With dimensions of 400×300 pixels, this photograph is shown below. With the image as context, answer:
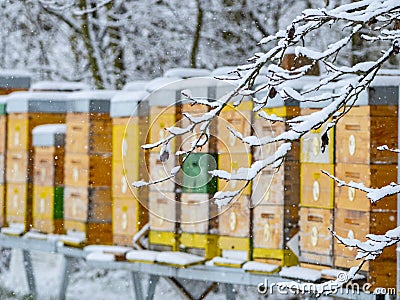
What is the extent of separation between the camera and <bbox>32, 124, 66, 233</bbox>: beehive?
4.16 meters

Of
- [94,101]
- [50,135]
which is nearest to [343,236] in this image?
[94,101]

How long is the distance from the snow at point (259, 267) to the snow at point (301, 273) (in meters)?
0.05

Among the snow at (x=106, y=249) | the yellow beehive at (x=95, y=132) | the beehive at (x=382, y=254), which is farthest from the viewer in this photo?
the yellow beehive at (x=95, y=132)

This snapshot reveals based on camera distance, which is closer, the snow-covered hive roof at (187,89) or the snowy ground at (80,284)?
the snow-covered hive roof at (187,89)

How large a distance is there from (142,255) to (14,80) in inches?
72.2

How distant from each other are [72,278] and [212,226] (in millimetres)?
2599

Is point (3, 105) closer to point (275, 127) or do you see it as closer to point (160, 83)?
point (160, 83)

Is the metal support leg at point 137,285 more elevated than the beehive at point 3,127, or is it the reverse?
the beehive at point 3,127

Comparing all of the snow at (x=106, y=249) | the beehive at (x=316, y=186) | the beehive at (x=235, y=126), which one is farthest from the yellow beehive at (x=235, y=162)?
the snow at (x=106, y=249)

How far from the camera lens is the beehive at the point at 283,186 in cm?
325

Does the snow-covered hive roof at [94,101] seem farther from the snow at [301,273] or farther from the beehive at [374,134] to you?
the beehive at [374,134]

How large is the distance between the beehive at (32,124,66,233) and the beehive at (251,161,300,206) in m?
1.39

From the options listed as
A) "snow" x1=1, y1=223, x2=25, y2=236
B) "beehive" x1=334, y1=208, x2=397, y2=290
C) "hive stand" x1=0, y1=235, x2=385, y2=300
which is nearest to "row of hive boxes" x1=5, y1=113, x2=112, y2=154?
"snow" x1=1, y1=223, x2=25, y2=236

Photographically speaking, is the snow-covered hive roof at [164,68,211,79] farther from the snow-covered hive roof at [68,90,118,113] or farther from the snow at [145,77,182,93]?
the snow-covered hive roof at [68,90,118,113]
